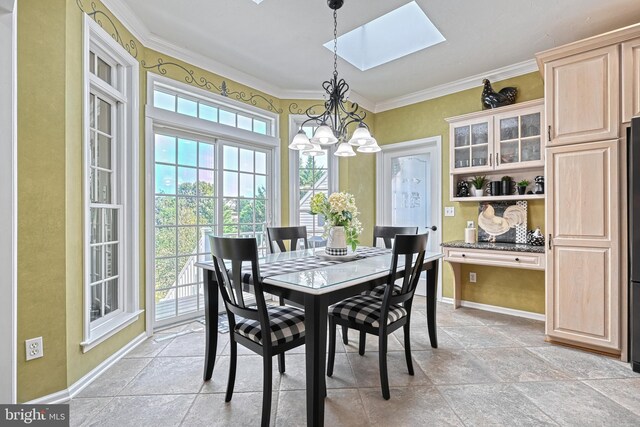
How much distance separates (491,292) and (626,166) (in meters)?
1.80

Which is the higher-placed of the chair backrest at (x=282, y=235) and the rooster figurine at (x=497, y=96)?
the rooster figurine at (x=497, y=96)

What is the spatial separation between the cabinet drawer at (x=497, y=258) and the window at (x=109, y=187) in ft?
10.5

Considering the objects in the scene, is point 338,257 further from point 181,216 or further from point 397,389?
point 181,216

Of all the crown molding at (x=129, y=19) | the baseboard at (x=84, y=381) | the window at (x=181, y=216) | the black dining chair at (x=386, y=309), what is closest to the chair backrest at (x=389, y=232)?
the black dining chair at (x=386, y=309)

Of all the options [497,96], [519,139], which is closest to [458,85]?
[497,96]

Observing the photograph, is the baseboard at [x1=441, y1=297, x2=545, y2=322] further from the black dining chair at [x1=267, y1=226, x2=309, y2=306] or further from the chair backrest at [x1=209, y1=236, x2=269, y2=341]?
the chair backrest at [x1=209, y1=236, x2=269, y2=341]

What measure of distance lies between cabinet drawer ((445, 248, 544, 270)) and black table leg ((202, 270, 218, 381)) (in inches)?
102

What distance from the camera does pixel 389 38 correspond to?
3023mm

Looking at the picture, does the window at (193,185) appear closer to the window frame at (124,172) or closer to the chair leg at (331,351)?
the window frame at (124,172)

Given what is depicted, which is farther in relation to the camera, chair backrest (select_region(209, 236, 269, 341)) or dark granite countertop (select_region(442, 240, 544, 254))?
dark granite countertop (select_region(442, 240, 544, 254))

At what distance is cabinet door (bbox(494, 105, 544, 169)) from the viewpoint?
3.07m

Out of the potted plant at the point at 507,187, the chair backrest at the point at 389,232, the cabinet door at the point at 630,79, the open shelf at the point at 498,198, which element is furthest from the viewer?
the potted plant at the point at 507,187

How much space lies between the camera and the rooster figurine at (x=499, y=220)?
3297 mm

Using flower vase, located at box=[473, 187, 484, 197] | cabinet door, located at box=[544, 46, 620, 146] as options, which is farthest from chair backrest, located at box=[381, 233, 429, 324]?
flower vase, located at box=[473, 187, 484, 197]
